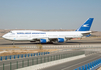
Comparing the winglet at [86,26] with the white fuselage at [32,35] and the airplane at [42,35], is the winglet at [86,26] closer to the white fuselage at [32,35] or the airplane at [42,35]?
the airplane at [42,35]

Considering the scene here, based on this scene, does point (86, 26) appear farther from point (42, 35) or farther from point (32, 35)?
point (32, 35)

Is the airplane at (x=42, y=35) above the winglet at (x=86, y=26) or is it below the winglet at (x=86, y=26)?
below

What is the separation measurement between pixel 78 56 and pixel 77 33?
38848 mm

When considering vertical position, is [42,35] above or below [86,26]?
below

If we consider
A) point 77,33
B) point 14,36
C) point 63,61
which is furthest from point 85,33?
point 63,61

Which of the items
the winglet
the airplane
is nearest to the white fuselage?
the airplane

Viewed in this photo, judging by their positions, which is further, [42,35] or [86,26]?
[86,26]

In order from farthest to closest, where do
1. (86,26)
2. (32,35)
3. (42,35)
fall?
(86,26) < (42,35) < (32,35)

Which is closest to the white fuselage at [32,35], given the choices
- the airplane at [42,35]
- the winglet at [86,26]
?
the airplane at [42,35]

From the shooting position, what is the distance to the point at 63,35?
78625 millimetres

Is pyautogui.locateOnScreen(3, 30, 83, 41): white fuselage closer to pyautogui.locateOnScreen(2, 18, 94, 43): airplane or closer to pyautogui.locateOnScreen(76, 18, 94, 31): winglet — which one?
pyautogui.locateOnScreen(2, 18, 94, 43): airplane

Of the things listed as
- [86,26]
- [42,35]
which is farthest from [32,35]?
[86,26]

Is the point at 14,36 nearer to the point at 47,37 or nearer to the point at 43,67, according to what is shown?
the point at 47,37

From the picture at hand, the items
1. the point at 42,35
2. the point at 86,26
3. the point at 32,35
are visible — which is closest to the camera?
the point at 32,35
